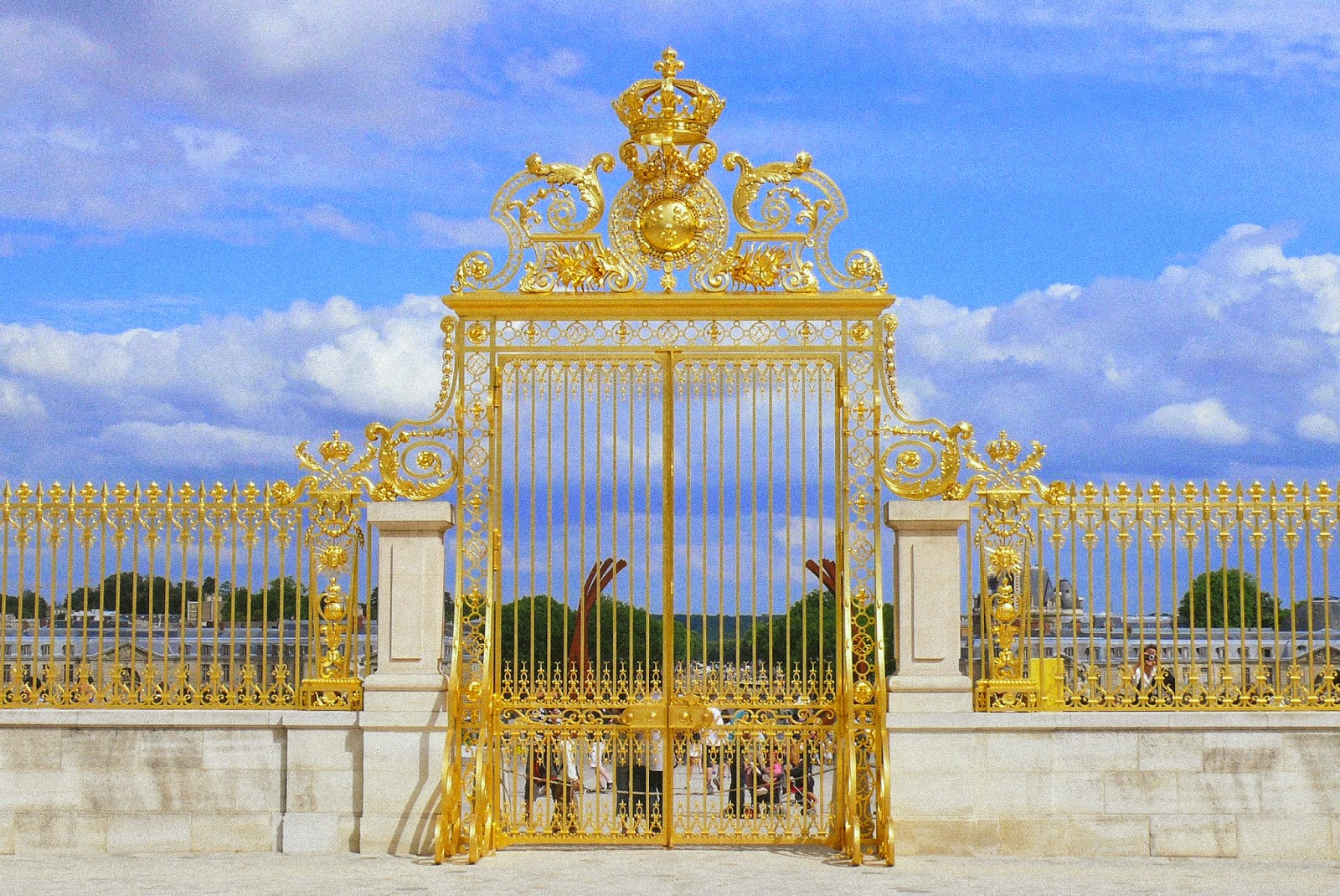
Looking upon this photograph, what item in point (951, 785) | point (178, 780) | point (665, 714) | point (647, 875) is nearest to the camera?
point (647, 875)

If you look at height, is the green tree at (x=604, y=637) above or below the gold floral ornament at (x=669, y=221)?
below

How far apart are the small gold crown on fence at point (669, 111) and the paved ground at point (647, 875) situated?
512 centimetres

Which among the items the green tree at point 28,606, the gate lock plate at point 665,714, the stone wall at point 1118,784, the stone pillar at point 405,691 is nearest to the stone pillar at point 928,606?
the stone wall at point 1118,784

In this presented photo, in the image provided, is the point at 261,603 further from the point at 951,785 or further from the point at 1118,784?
the point at 1118,784

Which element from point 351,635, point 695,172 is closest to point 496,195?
point 695,172

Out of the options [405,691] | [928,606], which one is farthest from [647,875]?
[928,606]

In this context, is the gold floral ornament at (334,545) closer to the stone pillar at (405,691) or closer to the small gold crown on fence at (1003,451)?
the stone pillar at (405,691)

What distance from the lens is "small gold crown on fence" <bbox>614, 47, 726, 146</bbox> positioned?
10812 millimetres

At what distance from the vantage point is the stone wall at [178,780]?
35.0 ft

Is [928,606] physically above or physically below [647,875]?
above

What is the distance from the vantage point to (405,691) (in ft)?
34.7

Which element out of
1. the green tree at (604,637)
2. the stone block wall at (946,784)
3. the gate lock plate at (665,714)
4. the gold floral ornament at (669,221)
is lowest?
the stone block wall at (946,784)

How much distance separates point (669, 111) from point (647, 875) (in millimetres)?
5356

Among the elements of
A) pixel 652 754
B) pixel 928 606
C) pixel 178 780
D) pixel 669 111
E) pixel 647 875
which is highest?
pixel 669 111
